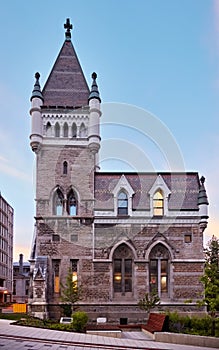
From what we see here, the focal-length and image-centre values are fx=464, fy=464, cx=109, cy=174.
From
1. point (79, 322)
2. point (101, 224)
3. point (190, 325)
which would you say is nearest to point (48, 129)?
point (101, 224)

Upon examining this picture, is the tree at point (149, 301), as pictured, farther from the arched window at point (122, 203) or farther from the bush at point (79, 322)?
the bush at point (79, 322)

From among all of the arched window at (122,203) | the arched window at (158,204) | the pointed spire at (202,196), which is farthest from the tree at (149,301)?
the pointed spire at (202,196)

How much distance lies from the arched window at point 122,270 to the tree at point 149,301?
152 cm

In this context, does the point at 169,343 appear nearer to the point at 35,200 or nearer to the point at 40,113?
the point at 35,200

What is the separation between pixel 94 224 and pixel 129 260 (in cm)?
364

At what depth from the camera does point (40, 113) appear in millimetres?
35656

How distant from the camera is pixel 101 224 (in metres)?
33.9

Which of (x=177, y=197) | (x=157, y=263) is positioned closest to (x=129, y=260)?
(x=157, y=263)

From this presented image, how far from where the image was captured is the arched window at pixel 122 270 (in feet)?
109

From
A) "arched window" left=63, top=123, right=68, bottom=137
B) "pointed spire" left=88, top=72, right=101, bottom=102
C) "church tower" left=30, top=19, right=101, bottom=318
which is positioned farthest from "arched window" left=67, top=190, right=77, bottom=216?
"pointed spire" left=88, top=72, right=101, bottom=102

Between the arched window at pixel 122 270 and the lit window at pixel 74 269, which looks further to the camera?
the arched window at pixel 122 270

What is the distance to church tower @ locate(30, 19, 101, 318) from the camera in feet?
109

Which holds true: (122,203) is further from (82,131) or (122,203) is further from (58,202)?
(82,131)

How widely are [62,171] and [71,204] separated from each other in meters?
2.58
